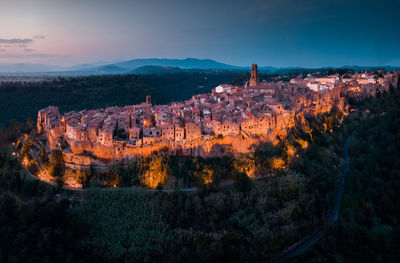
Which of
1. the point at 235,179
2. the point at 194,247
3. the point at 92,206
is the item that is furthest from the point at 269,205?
the point at 92,206

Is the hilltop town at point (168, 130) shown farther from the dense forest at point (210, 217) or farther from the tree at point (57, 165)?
the dense forest at point (210, 217)

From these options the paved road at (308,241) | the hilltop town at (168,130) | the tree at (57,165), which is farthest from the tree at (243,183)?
the tree at (57,165)

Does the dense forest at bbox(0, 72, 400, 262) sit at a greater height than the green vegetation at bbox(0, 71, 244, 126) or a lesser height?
lesser

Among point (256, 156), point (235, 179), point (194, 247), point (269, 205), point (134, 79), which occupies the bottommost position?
point (194, 247)

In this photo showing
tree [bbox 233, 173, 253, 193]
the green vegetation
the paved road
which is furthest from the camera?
the green vegetation

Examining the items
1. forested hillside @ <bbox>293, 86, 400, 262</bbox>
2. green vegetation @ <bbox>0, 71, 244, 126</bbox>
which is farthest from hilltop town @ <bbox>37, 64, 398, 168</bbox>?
green vegetation @ <bbox>0, 71, 244, 126</bbox>

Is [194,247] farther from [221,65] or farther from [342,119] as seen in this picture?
[221,65]

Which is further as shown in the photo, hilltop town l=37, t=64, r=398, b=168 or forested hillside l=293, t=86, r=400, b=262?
hilltop town l=37, t=64, r=398, b=168

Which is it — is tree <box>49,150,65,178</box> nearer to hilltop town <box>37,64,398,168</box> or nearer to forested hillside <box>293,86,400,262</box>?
hilltop town <box>37,64,398,168</box>

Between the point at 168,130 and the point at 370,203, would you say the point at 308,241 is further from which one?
the point at 168,130
